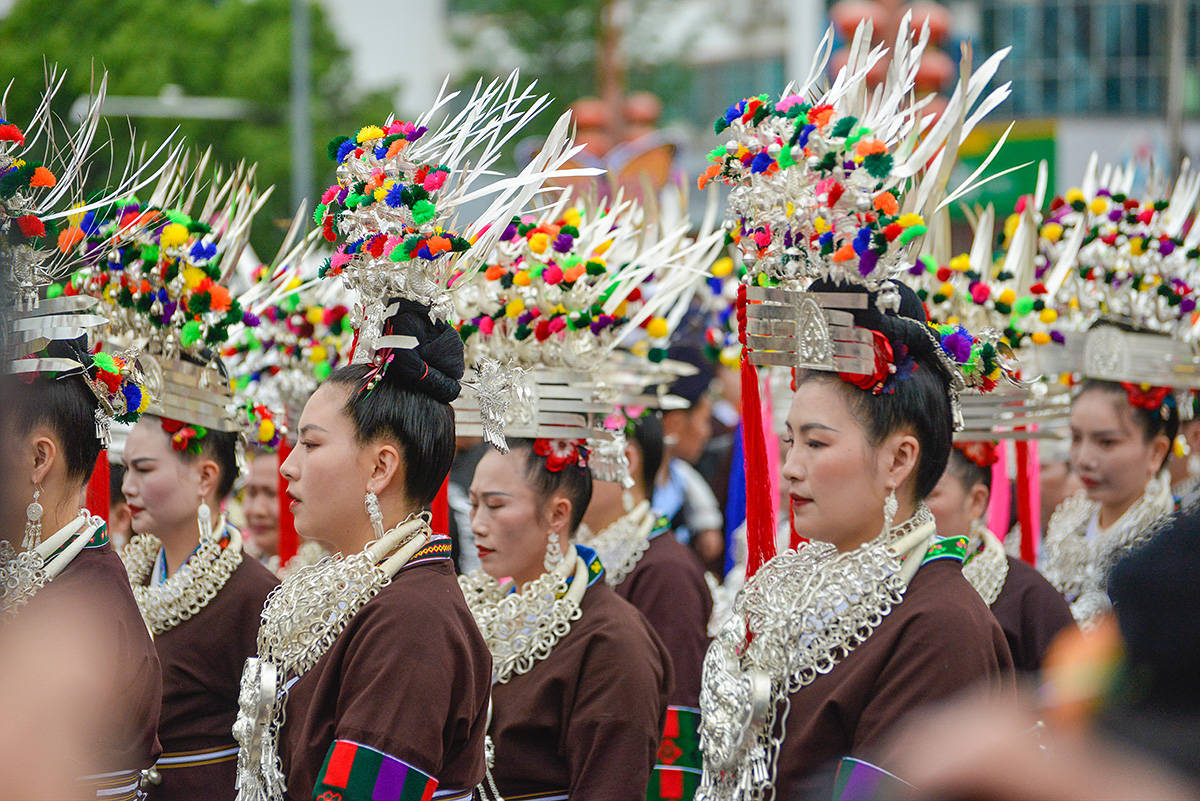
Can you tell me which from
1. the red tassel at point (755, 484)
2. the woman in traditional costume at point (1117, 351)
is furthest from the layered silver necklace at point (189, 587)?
the woman in traditional costume at point (1117, 351)

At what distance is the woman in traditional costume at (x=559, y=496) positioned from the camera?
11.8 feet

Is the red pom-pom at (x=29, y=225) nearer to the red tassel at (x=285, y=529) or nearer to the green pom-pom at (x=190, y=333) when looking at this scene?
the green pom-pom at (x=190, y=333)

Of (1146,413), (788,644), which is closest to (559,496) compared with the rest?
(788,644)

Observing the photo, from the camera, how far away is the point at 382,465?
3143mm

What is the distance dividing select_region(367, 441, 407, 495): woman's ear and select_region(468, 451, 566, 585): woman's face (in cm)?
89

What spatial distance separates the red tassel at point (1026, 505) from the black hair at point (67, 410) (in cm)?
328

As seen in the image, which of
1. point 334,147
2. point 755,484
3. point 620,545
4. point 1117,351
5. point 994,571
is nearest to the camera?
point 334,147

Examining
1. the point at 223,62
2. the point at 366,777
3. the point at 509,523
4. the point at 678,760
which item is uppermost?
the point at 223,62

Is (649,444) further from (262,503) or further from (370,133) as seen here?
(370,133)

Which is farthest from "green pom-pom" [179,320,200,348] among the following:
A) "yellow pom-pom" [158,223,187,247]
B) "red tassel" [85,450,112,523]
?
"red tassel" [85,450,112,523]

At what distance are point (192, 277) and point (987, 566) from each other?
→ 8.96 ft

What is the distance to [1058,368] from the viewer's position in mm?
5039

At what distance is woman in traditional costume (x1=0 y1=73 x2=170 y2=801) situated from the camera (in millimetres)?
3090

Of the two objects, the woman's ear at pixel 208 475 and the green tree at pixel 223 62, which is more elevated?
the green tree at pixel 223 62
